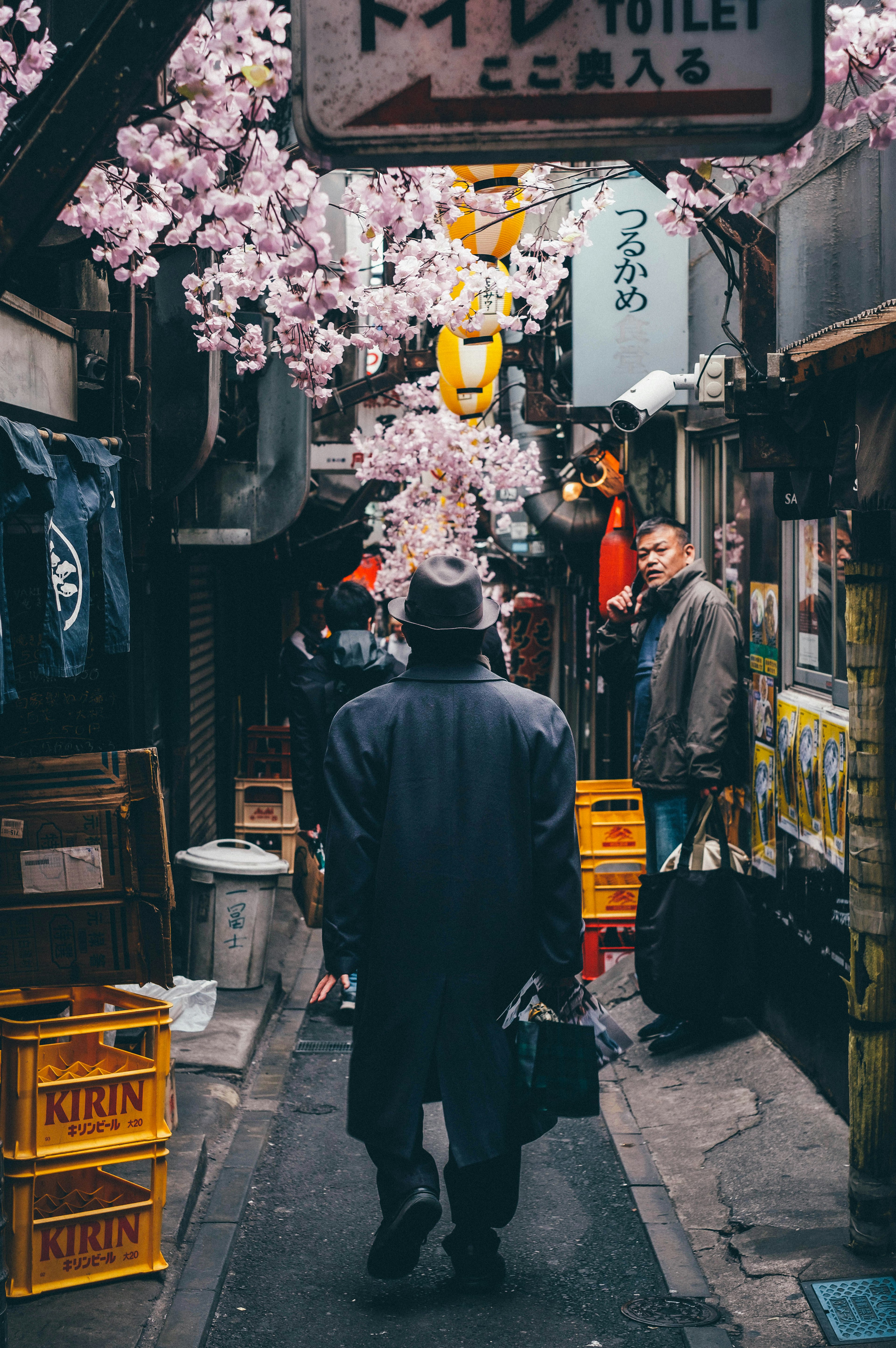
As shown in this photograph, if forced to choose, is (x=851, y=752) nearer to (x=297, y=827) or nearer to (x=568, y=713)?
(x=297, y=827)

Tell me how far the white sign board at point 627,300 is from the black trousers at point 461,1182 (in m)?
6.51

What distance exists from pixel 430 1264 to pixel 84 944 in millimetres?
1837

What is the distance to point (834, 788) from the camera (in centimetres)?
585

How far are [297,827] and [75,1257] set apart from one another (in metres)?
7.65

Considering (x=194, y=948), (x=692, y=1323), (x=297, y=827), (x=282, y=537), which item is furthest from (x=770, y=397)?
(x=282, y=537)

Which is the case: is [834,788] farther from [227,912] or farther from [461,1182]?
[227,912]

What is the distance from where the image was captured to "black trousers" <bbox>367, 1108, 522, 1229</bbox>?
4.45 meters

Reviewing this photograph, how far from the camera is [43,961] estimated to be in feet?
15.9

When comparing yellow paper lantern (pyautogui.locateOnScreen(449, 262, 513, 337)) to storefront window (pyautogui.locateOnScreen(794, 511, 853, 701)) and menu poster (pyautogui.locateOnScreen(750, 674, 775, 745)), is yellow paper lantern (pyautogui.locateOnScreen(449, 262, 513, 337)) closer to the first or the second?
storefront window (pyautogui.locateOnScreen(794, 511, 853, 701))

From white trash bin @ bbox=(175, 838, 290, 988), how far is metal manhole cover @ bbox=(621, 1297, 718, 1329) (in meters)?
4.37

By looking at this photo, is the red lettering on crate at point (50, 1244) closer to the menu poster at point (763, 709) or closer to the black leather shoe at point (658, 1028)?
the black leather shoe at point (658, 1028)

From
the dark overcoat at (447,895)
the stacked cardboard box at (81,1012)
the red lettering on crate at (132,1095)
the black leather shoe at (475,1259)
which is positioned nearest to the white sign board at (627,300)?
the dark overcoat at (447,895)

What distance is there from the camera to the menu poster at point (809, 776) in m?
6.11

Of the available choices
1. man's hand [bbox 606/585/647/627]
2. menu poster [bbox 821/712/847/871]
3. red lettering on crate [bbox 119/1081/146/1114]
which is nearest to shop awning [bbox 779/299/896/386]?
menu poster [bbox 821/712/847/871]
